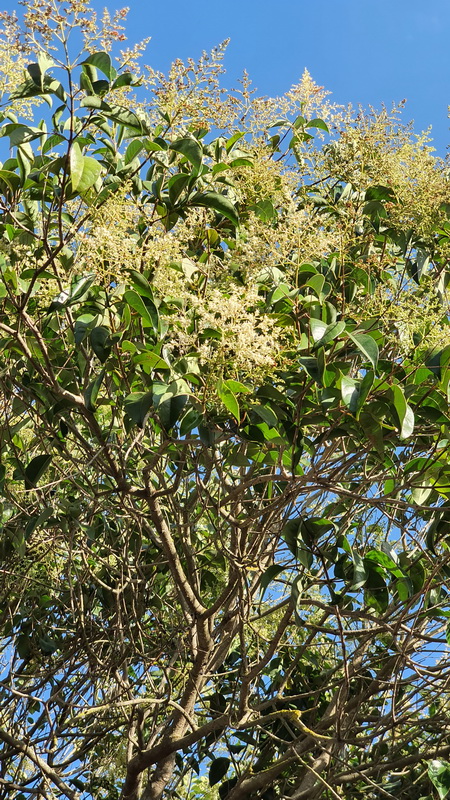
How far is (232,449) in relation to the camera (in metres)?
2.43

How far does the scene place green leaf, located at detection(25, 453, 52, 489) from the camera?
2.29 metres

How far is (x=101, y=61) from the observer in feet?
5.90

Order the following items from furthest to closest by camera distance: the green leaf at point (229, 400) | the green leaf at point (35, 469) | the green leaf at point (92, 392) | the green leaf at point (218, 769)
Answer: the green leaf at point (218, 769) < the green leaf at point (35, 469) < the green leaf at point (92, 392) < the green leaf at point (229, 400)

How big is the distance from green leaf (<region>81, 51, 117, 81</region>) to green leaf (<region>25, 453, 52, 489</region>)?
3.26 feet

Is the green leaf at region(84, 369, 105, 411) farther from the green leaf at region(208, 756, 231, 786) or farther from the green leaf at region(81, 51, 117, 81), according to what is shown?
the green leaf at region(208, 756, 231, 786)

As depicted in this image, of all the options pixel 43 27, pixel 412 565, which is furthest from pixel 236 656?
pixel 43 27

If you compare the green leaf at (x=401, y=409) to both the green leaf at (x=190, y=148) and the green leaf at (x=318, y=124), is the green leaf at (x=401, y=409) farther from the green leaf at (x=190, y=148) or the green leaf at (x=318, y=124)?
the green leaf at (x=318, y=124)

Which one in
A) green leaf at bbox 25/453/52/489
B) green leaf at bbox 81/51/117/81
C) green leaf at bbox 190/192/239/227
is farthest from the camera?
green leaf at bbox 25/453/52/489

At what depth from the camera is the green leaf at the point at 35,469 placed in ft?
7.53

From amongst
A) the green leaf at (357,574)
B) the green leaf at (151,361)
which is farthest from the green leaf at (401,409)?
the green leaf at (357,574)

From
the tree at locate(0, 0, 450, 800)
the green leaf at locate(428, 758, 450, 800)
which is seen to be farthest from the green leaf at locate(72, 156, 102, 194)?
the green leaf at locate(428, 758, 450, 800)

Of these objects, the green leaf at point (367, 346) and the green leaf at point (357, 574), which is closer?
the green leaf at point (367, 346)

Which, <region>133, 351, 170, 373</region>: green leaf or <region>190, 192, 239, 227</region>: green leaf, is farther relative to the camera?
<region>190, 192, 239, 227</region>: green leaf

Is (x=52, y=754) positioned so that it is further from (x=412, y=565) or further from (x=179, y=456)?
(x=412, y=565)
